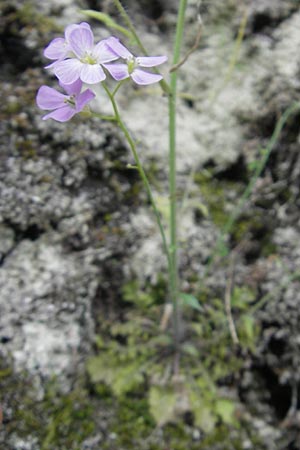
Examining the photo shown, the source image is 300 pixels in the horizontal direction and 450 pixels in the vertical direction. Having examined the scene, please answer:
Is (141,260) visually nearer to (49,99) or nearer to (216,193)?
(216,193)

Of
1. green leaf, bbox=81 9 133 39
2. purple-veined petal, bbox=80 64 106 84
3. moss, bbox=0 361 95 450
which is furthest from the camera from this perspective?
moss, bbox=0 361 95 450

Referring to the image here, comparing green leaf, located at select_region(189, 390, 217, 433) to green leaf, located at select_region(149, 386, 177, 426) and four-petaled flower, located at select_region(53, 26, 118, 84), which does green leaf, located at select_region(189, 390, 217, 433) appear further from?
four-petaled flower, located at select_region(53, 26, 118, 84)

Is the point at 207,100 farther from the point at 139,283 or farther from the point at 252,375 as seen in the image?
the point at 252,375

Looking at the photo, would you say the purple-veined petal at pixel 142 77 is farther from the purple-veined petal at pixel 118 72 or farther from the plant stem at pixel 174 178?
the plant stem at pixel 174 178

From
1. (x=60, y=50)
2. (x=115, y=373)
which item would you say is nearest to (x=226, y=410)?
(x=115, y=373)

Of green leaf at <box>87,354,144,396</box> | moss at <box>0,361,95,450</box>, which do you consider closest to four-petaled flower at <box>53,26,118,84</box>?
moss at <box>0,361,95,450</box>

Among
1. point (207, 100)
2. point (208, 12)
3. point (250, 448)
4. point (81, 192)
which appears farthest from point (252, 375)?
point (208, 12)

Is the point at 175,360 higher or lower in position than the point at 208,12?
lower
